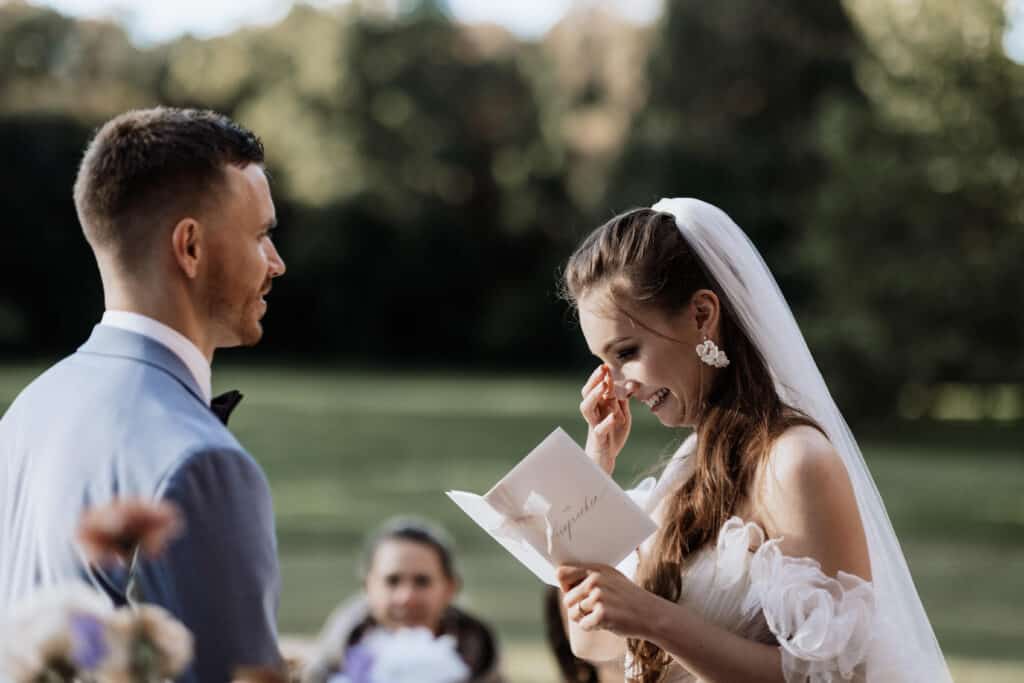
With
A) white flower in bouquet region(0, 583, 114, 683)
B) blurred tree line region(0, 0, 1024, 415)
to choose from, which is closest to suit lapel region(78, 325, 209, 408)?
white flower in bouquet region(0, 583, 114, 683)

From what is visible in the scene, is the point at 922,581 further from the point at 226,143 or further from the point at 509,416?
the point at 509,416

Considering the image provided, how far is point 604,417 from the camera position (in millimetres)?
3053

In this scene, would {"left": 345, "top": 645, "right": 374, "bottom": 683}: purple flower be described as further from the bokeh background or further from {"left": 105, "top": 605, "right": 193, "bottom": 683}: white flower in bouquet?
the bokeh background

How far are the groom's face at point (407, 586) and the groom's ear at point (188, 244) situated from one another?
11.3 feet

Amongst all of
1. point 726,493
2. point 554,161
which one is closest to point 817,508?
point 726,493

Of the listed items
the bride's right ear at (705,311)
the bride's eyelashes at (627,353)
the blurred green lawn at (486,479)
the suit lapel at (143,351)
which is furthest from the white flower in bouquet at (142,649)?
the blurred green lawn at (486,479)

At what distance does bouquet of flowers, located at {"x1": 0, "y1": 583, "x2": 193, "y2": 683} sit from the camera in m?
1.42

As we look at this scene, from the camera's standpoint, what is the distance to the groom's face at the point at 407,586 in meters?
5.43

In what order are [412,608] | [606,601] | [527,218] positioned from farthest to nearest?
[527,218], [412,608], [606,601]

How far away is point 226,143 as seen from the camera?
2188mm

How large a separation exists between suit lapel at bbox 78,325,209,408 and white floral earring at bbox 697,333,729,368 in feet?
3.77

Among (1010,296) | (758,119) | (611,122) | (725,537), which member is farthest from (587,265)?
(611,122)

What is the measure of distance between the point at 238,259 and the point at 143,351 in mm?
216

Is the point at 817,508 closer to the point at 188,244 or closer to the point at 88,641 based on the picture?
the point at 188,244
